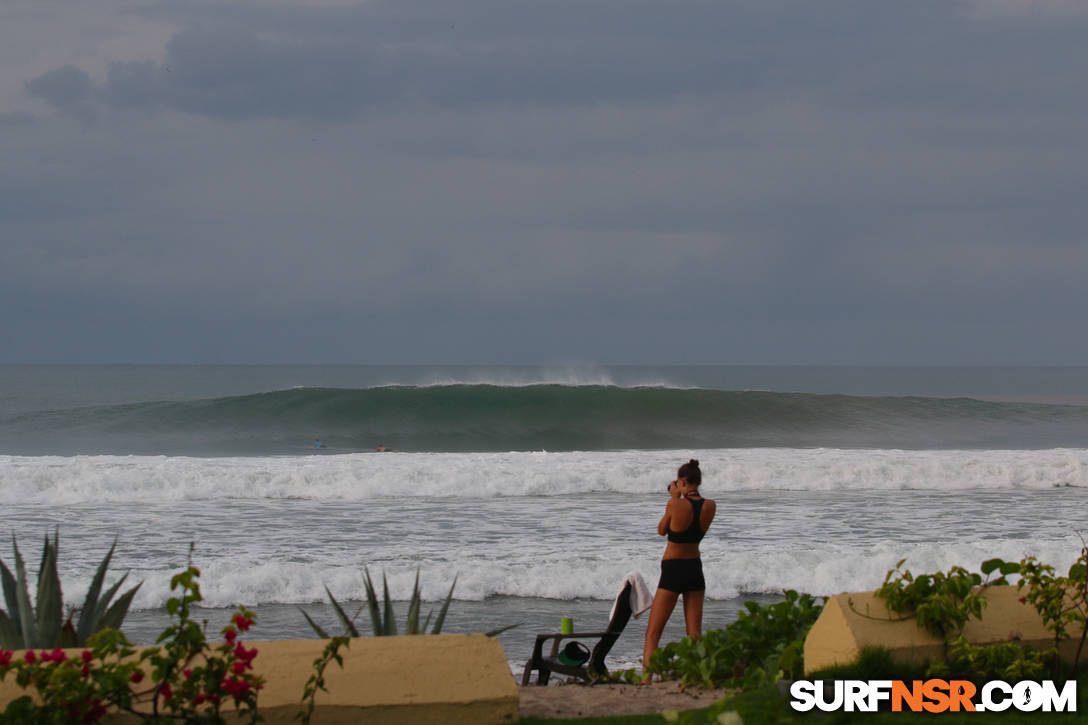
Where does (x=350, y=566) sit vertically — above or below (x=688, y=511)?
below

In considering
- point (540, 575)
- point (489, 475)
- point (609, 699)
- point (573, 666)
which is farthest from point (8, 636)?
point (489, 475)

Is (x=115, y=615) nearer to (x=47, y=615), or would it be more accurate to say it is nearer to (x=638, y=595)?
(x=47, y=615)

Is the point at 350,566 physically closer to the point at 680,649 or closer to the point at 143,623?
the point at 143,623

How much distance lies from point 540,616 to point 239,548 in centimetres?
468

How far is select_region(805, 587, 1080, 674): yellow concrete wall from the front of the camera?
457 centimetres

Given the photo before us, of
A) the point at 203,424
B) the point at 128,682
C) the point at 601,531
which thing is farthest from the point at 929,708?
the point at 203,424

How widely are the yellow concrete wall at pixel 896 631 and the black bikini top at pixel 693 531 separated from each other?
6.17ft

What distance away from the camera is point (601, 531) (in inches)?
526

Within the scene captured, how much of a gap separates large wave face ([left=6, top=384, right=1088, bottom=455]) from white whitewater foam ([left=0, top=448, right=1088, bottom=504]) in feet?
35.1

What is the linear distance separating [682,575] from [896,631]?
2411mm

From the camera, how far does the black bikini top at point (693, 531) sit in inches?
269

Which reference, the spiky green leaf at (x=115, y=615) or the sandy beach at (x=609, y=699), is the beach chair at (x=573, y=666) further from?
the spiky green leaf at (x=115, y=615)

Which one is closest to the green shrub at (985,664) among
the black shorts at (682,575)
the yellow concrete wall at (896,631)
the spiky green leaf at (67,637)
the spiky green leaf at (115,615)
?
the yellow concrete wall at (896,631)

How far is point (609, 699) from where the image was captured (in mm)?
5293
